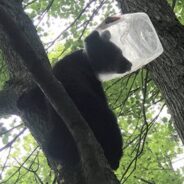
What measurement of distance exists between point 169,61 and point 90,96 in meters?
0.74

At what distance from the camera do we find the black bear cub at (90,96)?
243cm

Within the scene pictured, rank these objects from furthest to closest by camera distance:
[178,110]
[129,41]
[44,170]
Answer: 1. [44,170]
2. [129,41]
3. [178,110]

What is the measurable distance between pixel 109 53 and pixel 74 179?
5.05 feet

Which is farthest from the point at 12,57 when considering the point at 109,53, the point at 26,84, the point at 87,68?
the point at 109,53

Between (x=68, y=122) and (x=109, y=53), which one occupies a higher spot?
(x=68, y=122)

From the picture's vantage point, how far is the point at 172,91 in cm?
292

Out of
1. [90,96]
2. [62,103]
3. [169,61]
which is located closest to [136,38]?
[169,61]

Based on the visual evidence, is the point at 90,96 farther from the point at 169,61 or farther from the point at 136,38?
the point at 136,38

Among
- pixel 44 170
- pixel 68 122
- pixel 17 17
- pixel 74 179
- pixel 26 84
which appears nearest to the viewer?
pixel 68 122

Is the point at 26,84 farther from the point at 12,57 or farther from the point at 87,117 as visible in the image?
the point at 87,117

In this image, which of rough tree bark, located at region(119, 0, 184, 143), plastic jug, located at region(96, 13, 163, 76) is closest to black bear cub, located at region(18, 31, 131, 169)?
plastic jug, located at region(96, 13, 163, 76)

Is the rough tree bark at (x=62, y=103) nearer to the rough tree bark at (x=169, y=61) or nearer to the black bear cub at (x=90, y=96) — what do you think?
the black bear cub at (x=90, y=96)

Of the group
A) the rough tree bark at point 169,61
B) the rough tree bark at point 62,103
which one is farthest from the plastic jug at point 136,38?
the rough tree bark at point 62,103

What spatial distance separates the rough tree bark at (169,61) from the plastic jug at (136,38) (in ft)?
0.20
